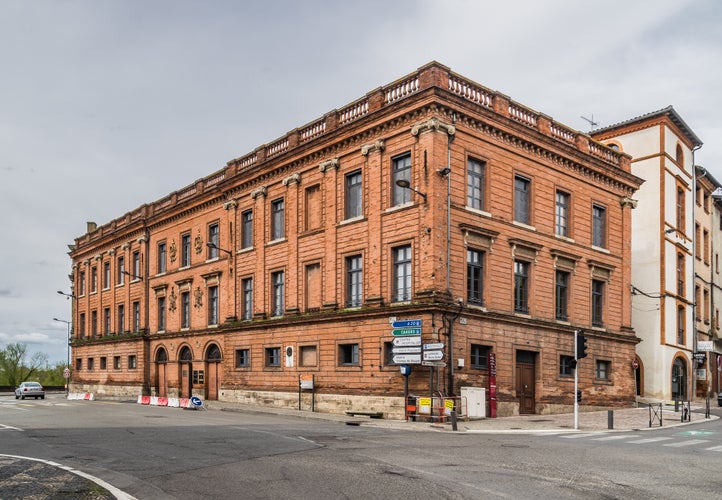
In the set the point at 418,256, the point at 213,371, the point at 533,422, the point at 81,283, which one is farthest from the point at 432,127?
the point at 81,283

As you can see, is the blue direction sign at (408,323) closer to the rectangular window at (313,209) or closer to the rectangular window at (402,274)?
the rectangular window at (402,274)

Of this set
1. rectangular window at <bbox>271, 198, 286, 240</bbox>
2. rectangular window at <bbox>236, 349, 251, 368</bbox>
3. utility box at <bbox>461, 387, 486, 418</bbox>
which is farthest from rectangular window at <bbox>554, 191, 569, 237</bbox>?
rectangular window at <bbox>236, 349, 251, 368</bbox>

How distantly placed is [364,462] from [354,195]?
18.7 meters

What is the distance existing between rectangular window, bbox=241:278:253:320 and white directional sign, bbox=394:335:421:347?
12.9 m

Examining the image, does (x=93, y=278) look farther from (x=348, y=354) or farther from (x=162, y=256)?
(x=348, y=354)

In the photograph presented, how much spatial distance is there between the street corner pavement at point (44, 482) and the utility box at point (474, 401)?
53.2 ft

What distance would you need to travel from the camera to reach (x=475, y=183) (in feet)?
93.9

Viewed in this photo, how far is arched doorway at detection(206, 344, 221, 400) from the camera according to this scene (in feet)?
130

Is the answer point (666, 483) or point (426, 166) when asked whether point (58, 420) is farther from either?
point (666, 483)

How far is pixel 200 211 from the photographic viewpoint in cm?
4234

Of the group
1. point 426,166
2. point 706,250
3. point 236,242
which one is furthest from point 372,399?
point 706,250

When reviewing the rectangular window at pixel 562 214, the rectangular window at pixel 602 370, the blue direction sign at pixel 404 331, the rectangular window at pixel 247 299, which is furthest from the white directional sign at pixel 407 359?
the rectangular window at pixel 247 299

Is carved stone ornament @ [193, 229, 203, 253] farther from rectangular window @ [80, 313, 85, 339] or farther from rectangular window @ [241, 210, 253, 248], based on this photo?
rectangular window @ [80, 313, 85, 339]

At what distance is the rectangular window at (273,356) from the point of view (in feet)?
111
